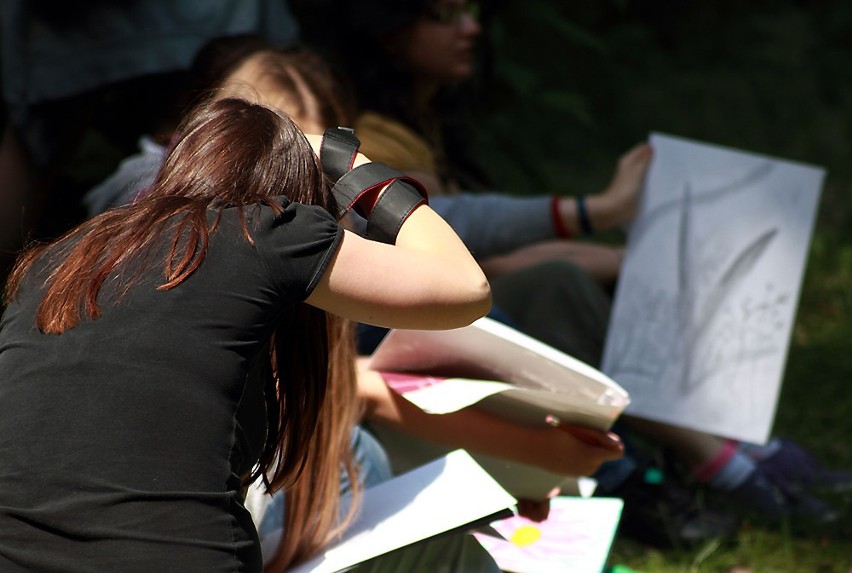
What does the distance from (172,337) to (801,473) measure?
6.00ft

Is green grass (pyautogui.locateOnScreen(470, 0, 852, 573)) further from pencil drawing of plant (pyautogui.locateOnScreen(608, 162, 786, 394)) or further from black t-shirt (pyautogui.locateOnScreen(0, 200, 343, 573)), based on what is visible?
black t-shirt (pyautogui.locateOnScreen(0, 200, 343, 573))

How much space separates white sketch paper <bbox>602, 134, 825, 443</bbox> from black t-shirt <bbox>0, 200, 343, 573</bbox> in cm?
132

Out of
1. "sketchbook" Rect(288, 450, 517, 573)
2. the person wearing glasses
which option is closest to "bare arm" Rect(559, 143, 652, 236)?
the person wearing glasses

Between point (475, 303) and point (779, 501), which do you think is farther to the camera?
point (779, 501)

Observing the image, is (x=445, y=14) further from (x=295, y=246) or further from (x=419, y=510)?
(x=295, y=246)

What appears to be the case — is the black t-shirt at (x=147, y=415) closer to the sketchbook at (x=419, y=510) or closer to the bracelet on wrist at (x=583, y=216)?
the sketchbook at (x=419, y=510)

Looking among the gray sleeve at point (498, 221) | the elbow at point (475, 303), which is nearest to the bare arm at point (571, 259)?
the gray sleeve at point (498, 221)

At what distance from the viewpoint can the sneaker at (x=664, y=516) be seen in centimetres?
228

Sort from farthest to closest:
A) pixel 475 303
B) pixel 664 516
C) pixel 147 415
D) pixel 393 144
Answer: pixel 393 144 < pixel 664 516 < pixel 475 303 < pixel 147 415

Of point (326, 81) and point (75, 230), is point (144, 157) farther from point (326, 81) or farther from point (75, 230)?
point (75, 230)

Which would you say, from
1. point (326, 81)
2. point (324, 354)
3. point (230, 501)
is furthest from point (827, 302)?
point (230, 501)

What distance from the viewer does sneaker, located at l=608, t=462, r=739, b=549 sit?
228 centimetres

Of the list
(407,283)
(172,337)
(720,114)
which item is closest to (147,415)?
(172,337)

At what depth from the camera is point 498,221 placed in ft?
8.05
